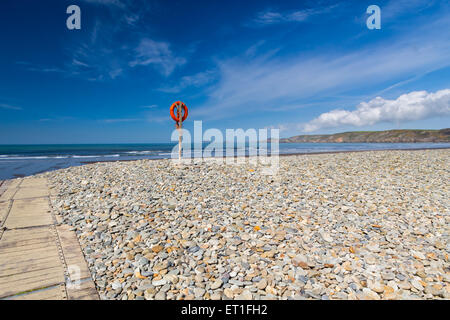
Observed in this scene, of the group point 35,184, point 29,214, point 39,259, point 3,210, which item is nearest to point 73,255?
point 39,259

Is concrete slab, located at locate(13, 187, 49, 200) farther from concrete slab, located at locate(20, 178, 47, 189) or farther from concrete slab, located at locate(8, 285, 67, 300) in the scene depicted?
concrete slab, located at locate(8, 285, 67, 300)

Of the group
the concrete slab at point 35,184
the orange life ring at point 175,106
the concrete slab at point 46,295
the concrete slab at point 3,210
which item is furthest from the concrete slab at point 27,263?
the orange life ring at point 175,106

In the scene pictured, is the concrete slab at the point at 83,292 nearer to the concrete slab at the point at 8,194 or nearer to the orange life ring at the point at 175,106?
the concrete slab at the point at 8,194

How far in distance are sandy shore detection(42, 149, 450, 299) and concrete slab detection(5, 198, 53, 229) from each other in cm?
36

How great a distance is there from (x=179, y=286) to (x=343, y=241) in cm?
311

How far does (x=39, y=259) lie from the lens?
147 inches

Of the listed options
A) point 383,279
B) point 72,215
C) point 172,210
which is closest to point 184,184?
point 172,210

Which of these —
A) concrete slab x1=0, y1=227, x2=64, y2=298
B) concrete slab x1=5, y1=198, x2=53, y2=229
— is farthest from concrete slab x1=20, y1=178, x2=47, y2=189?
concrete slab x1=0, y1=227, x2=64, y2=298

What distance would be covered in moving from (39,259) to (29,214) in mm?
2787

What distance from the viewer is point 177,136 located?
1105 centimetres

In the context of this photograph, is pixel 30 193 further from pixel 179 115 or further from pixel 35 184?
pixel 179 115

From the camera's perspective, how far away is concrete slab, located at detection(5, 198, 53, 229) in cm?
517

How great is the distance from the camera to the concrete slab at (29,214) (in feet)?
17.0
